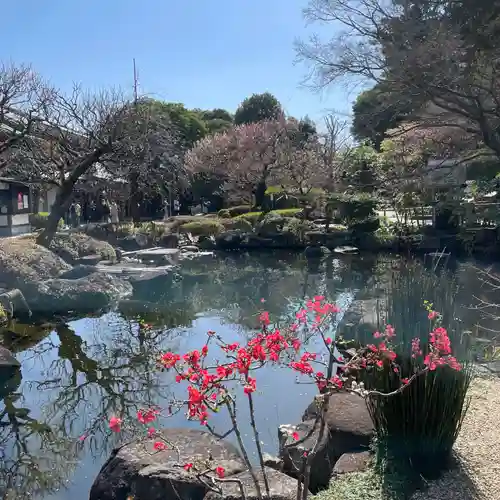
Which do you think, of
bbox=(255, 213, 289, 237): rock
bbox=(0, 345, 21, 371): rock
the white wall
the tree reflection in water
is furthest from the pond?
the white wall

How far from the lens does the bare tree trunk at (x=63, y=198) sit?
12.4 m

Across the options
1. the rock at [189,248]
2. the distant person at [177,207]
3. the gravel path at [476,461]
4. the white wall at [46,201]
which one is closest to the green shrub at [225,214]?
the rock at [189,248]

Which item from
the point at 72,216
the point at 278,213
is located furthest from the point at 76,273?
the point at 278,213

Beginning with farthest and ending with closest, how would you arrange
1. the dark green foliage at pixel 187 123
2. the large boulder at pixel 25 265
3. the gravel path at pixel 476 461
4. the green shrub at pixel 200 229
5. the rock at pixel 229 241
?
the dark green foliage at pixel 187 123 → the green shrub at pixel 200 229 → the rock at pixel 229 241 → the large boulder at pixel 25 265 → the gravel path at pixel 476 461

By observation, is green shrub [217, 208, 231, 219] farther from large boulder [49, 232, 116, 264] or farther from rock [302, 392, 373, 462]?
rock [302, 392, 373, 462]

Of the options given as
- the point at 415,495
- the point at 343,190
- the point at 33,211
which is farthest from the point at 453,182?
the point at 33,211

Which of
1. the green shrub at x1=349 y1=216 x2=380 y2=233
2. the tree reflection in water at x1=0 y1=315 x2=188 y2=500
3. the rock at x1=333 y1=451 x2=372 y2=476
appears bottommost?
the tree reflection in water at x1=0 y1=315 x2=188 y2=500

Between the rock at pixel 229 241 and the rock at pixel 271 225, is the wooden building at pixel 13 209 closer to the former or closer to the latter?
the rock at pixel 229 241

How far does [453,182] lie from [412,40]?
3.84m

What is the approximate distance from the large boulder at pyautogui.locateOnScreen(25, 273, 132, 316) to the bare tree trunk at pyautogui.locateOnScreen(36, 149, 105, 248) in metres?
2.86

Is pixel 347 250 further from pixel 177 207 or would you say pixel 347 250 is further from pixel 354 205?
pixel 177 207

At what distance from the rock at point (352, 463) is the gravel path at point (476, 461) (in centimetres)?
41

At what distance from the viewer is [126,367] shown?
20.5 feet

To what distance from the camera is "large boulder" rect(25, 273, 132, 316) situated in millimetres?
9164
